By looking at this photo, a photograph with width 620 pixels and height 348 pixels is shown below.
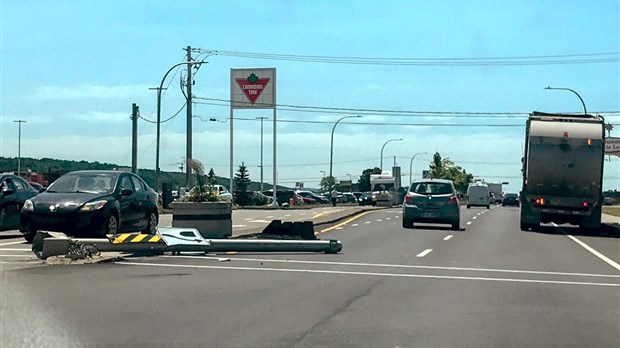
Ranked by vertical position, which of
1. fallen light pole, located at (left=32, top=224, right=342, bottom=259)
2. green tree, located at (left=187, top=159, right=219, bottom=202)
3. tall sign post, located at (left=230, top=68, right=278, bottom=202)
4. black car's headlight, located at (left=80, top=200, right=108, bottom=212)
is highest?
tall sign post, located at (left=230, top=68, right=278, bottom=202)

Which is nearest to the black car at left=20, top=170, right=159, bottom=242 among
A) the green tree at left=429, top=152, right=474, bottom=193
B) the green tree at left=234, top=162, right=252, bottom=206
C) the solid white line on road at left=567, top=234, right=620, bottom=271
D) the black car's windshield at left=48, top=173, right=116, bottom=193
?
the black car's windshield at left=48, top=173, right=116, bottom=193

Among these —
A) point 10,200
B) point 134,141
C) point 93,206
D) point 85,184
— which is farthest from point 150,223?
point 134,141

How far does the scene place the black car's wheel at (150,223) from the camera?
65.4 ft

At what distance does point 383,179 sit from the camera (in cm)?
7969

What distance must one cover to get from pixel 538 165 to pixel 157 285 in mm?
18215

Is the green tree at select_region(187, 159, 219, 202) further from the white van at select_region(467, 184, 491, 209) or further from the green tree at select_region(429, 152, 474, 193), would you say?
the green tree at select_region(429, 152, 474, 193)

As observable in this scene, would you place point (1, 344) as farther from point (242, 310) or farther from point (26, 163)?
point (26, 163)

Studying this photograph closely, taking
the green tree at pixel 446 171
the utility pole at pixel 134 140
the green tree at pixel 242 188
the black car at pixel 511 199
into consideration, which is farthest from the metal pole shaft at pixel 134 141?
the green tree at pixel 446 171

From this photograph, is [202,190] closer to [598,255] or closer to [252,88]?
[598,255]

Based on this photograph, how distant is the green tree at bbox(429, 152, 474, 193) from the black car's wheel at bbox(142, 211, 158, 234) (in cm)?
10895

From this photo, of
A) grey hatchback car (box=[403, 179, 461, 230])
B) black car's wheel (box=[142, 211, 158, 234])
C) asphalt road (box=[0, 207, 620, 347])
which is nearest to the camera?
asphalt road (box=[0, 207, 620, 347])

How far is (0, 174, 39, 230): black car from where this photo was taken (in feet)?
68.7

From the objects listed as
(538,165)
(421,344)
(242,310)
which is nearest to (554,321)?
(421,344)

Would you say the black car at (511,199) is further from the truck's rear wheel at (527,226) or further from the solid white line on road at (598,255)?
the solid white line on road at (598,255)
